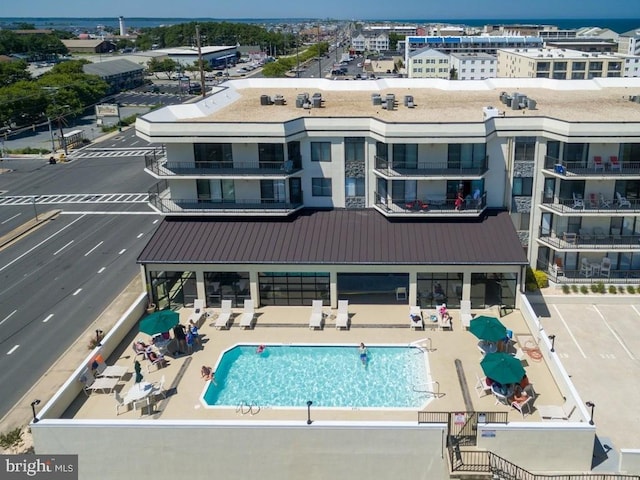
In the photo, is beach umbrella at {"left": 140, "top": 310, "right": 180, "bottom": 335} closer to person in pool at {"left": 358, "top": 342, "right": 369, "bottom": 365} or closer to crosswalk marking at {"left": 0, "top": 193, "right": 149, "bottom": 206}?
person in pool at {"left": 358, "top": 342, "right": 369, "bottom": 365}

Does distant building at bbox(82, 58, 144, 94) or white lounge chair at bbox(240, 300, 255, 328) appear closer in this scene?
white lounge chair at bbox(240, 300, 255, 328)

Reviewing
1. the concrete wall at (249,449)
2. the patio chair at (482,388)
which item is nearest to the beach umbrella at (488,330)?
the patio chair at (482,388)

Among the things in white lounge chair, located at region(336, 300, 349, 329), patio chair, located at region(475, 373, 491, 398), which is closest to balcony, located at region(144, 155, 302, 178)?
white lounge chair, located at region(336, 300, 349, 329)

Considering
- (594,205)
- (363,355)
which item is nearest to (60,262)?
(363,355)

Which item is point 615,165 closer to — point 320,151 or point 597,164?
point 597,164

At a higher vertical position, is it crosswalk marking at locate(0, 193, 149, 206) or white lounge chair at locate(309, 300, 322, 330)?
white lounge chair at locate(309, 300, 322, 330)

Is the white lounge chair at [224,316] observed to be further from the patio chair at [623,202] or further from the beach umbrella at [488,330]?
the patio chair at [623,202]
